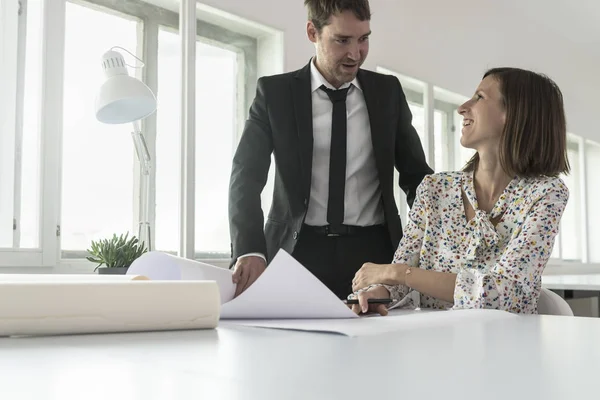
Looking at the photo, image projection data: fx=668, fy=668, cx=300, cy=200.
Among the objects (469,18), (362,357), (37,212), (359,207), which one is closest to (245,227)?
(359,207)

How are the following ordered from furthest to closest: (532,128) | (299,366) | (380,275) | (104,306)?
1. (532,128)
2. (380,275)
3. (104,306)
4. (299,366)

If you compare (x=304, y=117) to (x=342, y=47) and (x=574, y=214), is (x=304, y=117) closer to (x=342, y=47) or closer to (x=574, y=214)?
(x=342, y=47)

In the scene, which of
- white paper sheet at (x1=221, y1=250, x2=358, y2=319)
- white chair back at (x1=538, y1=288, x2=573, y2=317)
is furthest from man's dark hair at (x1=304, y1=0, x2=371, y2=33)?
white paper sheet at (x1=221, y1=250, x2=358, y2=319)

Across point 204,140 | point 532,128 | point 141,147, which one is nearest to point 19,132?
point 141,147

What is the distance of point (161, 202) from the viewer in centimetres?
328

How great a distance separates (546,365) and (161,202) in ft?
Result: 9.36

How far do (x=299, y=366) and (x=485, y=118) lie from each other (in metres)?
1.57

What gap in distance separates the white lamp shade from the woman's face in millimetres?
1138

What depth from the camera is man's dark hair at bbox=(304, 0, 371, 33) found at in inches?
91.6

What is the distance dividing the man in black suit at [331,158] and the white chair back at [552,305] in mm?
630

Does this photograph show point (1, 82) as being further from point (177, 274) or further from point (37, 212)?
point (177, 274)

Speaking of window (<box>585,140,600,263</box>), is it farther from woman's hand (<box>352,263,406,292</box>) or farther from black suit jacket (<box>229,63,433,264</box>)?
woman's hand (<box>352,263,406,292</box>)

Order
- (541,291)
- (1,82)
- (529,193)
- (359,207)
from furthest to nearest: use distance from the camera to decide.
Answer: (1,82), (359,207), (529,193), (541,291)

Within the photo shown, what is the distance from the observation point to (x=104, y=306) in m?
0.78
